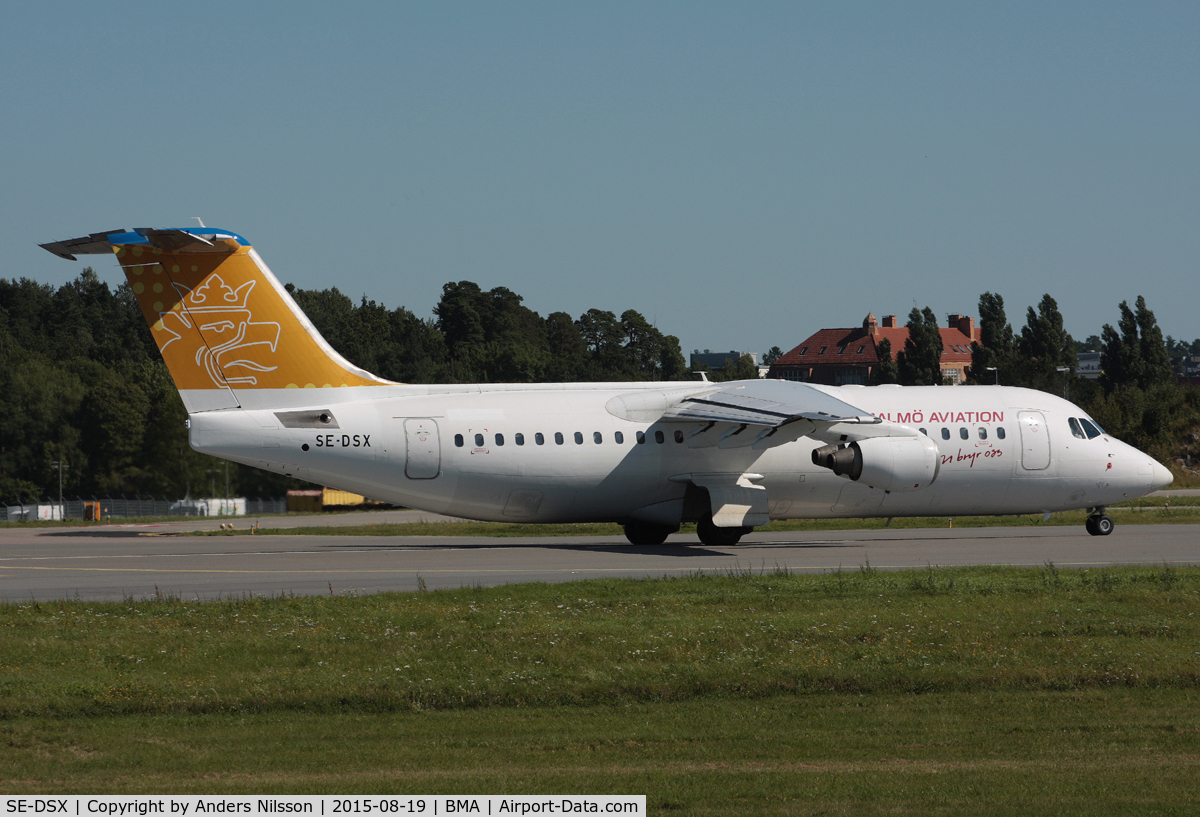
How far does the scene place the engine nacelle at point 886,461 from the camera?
91.5ft

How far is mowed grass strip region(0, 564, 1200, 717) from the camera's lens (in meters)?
12.5

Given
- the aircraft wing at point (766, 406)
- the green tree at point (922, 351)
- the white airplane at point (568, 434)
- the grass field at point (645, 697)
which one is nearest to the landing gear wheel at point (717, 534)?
the white airplane at point (568, 434)

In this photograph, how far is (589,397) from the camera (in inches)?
1145

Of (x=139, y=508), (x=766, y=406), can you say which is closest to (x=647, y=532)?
(x=766, y=406)

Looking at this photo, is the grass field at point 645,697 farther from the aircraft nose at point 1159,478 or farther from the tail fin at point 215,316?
the aircraft nose at point 1159,478

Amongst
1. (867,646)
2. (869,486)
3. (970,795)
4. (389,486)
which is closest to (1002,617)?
(867,646)

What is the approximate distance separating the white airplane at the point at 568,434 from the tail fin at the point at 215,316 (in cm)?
3

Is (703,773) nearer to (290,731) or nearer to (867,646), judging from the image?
(290,731)

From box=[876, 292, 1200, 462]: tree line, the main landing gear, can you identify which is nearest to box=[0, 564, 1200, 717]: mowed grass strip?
the main landing gear

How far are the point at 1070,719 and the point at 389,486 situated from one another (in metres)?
18.6

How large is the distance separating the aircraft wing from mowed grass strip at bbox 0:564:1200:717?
7.28 m

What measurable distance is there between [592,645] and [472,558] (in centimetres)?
1245
